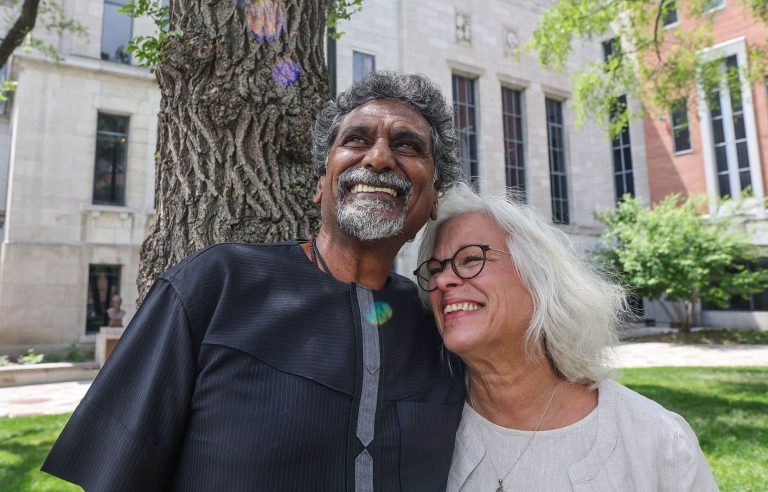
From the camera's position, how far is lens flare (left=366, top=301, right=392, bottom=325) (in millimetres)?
1771

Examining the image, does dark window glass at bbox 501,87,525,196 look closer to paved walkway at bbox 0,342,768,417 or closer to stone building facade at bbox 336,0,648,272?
stone building facade at bbox 336,0,648,272

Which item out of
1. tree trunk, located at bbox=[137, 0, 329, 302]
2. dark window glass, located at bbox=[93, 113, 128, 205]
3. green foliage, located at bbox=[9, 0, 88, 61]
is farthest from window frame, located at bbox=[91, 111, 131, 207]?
tree trunk, located at bbox=[137, 0, 329, 302]

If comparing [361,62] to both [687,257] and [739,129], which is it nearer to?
[687,257]

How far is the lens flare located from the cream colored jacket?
65cm

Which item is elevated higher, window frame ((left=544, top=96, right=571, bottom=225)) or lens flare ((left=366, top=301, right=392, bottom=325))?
window frame ((left=544, top=96, right=571, bottom=225))

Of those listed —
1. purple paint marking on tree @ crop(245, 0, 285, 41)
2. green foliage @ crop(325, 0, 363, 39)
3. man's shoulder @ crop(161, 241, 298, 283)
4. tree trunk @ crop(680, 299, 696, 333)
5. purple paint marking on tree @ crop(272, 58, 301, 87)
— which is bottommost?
tree trunk @ crop(680, 299, 696, 333)

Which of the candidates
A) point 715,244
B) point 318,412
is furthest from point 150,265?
point 715,244

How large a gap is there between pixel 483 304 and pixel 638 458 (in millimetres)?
743

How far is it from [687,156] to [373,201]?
2713cm

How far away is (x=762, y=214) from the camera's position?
20984mm

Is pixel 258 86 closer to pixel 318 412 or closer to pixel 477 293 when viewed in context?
pixel 477 293

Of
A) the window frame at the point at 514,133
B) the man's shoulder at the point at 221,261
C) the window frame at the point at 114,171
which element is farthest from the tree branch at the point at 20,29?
the window frame at the point at 514,133

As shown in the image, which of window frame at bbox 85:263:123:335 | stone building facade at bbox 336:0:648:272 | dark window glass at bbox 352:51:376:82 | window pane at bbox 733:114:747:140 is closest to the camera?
window frame at bbox 85:263:123:335

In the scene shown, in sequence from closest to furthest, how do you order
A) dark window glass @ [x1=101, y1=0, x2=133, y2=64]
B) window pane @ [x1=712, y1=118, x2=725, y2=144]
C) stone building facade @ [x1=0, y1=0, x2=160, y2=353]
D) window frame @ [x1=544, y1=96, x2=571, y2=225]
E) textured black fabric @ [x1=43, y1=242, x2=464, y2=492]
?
1. textured black fabric @ [x1=43, y1=242, x2=464, y2=492]
2. stone building facade @ [x1=0, y1=0, x2=160, y2=353]
3. dark window glass @ [x1=101, y1=0, x2=133, y2=64]
4. window pane @ [x1=712, y1=118, x2=725, y2=144]
5. window frame @ [x1=544, y1=96, x2=571, y2=225]
